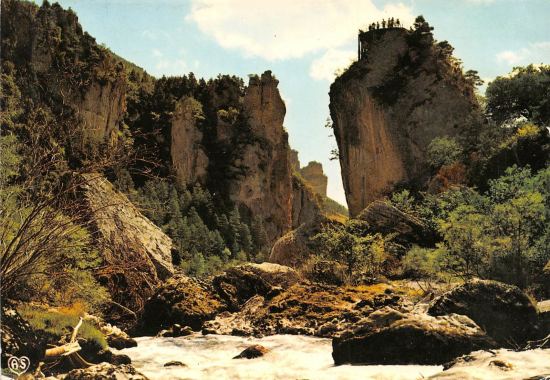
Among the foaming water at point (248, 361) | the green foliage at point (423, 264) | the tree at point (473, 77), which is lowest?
the foaming water at point (248, 361)

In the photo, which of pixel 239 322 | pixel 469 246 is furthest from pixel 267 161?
pixel 469 246

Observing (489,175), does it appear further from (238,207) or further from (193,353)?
(238,207)

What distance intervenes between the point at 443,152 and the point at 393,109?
372 inches

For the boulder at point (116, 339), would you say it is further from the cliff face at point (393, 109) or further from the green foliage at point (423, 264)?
the cliff face at point (393, 109)

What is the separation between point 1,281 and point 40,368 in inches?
66.8

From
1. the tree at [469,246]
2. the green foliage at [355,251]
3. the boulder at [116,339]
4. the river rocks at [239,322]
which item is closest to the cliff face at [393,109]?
the green foliage at [355,251]

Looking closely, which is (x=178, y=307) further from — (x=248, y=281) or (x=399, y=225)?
(x=399, y=225)

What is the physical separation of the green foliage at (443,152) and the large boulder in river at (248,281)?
22.0m

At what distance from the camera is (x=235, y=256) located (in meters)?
77.1

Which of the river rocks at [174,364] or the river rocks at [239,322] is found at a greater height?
the river rocks at [239,322]

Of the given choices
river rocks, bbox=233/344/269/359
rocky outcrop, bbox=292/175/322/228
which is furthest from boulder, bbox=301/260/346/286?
rocky outcrop, bbox=292/175/322/228

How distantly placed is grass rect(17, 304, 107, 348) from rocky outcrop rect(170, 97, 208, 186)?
266 feet

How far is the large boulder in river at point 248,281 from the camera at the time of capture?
78.7ft

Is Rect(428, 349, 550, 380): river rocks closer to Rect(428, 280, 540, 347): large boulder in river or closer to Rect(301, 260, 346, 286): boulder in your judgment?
Rect(428, 280, 540, 347): large boulder in river
